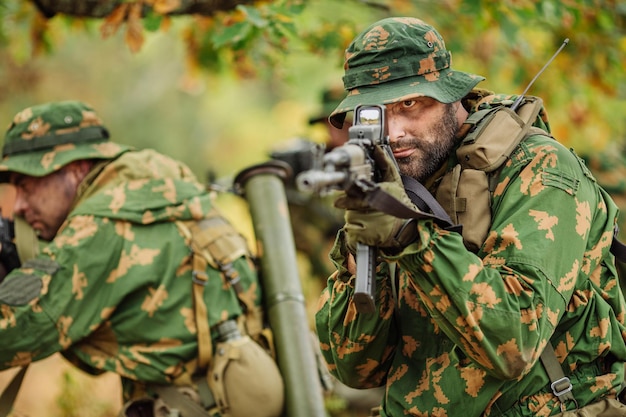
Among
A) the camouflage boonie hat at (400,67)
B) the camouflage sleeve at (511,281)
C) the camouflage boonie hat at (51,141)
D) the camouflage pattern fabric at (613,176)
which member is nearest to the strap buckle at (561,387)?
the camouflage sleeve at (511,281)

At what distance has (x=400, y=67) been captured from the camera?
3277 mm

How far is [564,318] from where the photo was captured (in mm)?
3221

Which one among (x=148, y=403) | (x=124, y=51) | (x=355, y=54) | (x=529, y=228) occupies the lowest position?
(x=124, y=51)

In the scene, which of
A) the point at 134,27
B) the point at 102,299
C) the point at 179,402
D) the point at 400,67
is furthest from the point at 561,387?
the point at 134,27

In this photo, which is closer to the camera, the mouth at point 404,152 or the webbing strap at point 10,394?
the mouth at point 404,152

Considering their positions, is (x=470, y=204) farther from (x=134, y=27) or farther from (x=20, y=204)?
(x=134, y=27)

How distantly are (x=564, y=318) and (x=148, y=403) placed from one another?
2754mm

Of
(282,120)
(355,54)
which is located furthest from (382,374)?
(282,120)

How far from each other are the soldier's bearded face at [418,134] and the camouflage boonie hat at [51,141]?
8.08 ft

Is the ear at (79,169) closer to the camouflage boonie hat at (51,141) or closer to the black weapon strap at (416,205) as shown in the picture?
the camouflage boonie hat at (51,141)

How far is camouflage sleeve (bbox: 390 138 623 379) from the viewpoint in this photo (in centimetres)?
285

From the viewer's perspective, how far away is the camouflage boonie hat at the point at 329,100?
8.96 m

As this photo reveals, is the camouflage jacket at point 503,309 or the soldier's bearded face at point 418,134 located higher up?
the soldier's bearded face at point 418,134

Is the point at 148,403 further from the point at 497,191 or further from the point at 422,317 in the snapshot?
the point at 497,191
